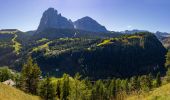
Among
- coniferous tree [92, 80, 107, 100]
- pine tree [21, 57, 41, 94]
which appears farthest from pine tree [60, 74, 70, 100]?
pine tree [21, 57, 41, 94]

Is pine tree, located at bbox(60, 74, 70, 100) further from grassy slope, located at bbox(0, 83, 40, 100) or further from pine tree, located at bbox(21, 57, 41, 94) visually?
grassy slope, located at bbox(0, 83, 40, 100)

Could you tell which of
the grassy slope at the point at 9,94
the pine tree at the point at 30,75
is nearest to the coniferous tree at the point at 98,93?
the pine tree at the point at 30,75

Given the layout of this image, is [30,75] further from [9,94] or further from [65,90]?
[9,94]

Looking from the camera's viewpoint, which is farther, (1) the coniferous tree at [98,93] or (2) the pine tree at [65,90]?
(1) the coniferous tree at [98,93]

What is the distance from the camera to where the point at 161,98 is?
18.4m

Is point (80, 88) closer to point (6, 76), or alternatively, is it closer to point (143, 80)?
point (143, 80)

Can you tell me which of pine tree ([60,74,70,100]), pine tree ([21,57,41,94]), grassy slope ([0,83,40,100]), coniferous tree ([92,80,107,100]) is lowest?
coniferous tree ([92,80,107,100])

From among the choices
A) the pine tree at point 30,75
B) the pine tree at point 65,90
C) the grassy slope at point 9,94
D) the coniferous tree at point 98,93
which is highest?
the grassy slope at point 9,94

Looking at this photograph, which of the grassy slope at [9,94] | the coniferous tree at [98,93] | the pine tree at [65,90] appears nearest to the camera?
the grassy slope at [9,94]

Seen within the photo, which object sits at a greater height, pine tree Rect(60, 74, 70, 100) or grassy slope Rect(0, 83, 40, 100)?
grassy slope Rect(0, 83, 40, 100)

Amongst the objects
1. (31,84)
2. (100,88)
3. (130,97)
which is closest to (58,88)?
(100,88)

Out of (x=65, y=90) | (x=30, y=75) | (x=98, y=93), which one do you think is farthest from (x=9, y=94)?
(x=98, y=93)

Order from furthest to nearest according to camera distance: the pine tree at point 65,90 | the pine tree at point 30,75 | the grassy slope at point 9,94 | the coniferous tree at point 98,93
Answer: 1. the coniferous tree at point 98,93
2. the pine tree at point 65,90
3. the pine tree at point 30,75
4. the grassy slope at point 9,94

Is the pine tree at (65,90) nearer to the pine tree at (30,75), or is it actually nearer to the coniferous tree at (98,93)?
the coniferous tree at (98,93)
